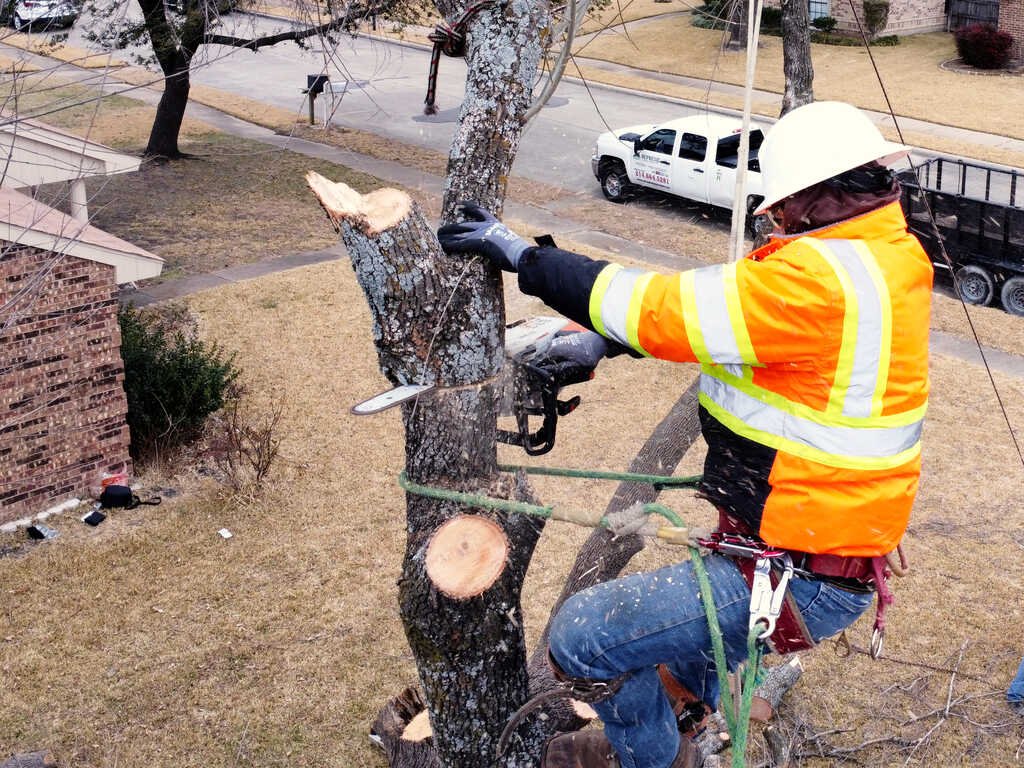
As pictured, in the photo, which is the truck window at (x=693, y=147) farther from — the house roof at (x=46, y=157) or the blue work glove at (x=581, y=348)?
the blue work glove at (x=581, y=348)

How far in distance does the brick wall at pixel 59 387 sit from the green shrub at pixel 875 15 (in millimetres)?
27246

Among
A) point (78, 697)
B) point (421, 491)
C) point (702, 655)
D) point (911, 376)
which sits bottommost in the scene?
point (78, 697)

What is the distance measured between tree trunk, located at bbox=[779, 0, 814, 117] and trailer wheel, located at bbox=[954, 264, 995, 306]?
5.32m

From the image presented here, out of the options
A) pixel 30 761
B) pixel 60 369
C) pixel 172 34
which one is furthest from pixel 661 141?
pixel 30 761

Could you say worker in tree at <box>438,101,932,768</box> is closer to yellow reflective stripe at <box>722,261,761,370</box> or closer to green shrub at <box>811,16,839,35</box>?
yellow reflective stripe at <box>722,261,761,370</box>

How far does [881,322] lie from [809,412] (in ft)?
1.00

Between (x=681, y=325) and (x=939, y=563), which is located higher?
(x=681, y=325)

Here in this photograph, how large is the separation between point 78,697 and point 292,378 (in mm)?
4457

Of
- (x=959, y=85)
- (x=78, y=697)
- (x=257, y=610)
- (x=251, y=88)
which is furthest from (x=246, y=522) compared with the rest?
(x=959, y=85)

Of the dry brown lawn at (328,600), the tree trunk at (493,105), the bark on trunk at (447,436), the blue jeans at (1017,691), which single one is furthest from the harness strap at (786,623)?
the blue jeans at (1017,691)

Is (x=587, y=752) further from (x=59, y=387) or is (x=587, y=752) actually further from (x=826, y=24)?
(x=826, y=24)

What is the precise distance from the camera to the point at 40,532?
24.7ft

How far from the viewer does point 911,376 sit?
3.06 meters

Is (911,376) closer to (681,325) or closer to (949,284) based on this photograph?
(681,325)
